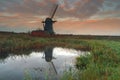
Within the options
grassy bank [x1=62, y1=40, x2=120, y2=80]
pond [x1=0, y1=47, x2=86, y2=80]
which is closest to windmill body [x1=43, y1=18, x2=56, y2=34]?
pond [x1=0, y1=47, x2=86, y2=80]

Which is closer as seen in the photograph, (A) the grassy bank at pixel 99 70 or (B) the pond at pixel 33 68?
(A) the grassy bank at pixel 99 70

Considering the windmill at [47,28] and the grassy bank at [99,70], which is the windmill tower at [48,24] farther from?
the grassy bank at [99,70]

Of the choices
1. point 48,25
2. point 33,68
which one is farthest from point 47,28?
point 33,68

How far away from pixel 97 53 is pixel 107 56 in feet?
6.01

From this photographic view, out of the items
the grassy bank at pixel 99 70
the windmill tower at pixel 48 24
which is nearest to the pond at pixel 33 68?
the grassy bank at pixel 99 70

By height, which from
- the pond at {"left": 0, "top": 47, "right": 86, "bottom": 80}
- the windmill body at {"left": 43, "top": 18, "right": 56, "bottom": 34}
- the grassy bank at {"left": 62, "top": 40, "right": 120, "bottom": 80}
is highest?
the windmill body at {"left": 43, "top": 18, "right": 56, "bottom": 34}

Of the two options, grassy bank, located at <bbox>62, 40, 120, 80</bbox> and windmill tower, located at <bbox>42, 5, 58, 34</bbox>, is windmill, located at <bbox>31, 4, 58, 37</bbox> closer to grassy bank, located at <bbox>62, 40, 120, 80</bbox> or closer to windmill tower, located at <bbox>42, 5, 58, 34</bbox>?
windmill tower, located at <bbox>42, 5, 58, 34</bbox>

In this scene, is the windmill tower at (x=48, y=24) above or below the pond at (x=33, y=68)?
above

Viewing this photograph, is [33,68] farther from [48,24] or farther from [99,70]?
[48,24]

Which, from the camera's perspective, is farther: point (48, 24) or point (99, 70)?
point (48, 24)

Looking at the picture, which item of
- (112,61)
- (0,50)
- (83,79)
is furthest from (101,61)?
(0,50)

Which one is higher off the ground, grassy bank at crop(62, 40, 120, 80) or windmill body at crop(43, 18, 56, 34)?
windmill body at crop(43, 18, 56, 34)

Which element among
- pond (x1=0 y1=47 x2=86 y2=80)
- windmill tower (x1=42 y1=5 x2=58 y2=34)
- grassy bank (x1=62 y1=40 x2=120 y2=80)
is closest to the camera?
grassy bank (x1=62 y1=40 x2=120 y2=80)

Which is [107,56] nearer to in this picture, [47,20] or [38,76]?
[38,76]
